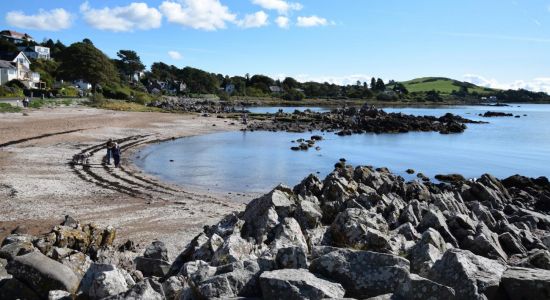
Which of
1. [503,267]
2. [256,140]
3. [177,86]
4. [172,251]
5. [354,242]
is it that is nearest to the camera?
[503,267]

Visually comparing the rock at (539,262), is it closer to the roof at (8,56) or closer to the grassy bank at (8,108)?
the grassy bank at (8,108)

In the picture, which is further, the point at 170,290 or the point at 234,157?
the point at 234,157

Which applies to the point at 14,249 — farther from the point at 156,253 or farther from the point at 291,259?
the point at 291,259

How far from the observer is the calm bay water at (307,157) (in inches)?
1181

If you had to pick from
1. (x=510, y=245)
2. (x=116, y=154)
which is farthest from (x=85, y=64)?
(x=510, y=245)

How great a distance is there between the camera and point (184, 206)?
19.4 m

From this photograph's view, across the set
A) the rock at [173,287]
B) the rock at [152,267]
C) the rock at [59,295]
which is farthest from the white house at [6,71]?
the rock at [173,287]

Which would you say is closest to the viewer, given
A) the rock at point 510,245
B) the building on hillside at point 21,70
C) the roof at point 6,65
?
the rock at point 510,245

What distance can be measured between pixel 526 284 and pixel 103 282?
552cm

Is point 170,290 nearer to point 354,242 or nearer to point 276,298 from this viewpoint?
point 276,298

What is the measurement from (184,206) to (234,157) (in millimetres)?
19523

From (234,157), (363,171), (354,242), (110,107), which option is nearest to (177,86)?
(110,107)

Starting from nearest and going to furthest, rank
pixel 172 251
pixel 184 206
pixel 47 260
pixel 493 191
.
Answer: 1. pixel 47 260
2. pixel 172 251
3. pixel 184 206
4. pixel 493 191

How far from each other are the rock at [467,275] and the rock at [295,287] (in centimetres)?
134
